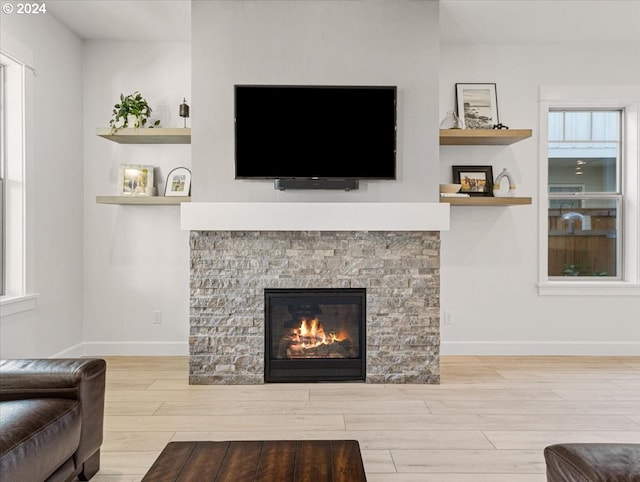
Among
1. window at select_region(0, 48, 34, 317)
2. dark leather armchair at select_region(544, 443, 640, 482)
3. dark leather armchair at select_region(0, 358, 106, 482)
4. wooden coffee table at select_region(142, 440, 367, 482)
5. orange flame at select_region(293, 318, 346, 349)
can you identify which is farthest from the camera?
orange flame at select_region(293, 318, 346, 349)

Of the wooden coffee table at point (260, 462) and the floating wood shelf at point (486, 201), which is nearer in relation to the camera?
the wooden coffee table at point (260, 462)

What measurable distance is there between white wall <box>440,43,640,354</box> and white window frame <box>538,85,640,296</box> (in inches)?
2.5

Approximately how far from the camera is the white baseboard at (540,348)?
4.44 meters

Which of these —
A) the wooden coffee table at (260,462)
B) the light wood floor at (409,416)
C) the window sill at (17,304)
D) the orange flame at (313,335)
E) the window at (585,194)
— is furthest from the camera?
the window at (585,194)

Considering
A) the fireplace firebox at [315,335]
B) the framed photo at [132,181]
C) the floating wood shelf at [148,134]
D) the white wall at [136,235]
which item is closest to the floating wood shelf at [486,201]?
the fireplace firebox at [315,335]

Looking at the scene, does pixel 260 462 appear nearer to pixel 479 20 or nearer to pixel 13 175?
pixel 13 175

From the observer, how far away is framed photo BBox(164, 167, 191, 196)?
4.27 m

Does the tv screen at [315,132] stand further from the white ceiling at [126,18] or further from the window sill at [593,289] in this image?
the window sill at [593,289]

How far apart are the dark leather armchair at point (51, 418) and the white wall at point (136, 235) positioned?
217 cm

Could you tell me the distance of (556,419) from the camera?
2.95 meters

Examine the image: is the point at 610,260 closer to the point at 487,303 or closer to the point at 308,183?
the point at 487,303

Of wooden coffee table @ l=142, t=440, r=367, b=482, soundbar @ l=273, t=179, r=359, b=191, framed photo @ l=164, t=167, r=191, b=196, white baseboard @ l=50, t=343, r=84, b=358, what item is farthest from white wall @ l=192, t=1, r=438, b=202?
wooden coffee table @ l=142, t=440, r=367, b=482

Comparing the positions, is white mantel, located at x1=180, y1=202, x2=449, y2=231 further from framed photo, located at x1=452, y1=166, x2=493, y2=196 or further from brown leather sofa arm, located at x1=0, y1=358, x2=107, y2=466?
brown leather sofa arm, located at x1=0, y1=358, x2=107, y2=466

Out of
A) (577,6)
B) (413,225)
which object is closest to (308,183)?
(413,225)
